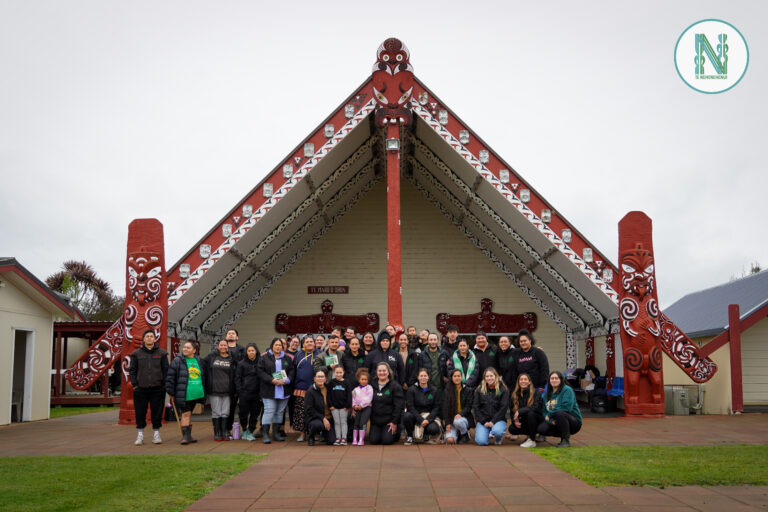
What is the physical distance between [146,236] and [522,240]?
7.17 meters

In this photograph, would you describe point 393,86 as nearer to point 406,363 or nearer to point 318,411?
point 406,363

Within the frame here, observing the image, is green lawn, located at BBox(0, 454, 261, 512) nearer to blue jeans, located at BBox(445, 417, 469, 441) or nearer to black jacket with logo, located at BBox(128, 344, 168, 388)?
black jacket with logo, located at BBox(128, 344, 168, 388)

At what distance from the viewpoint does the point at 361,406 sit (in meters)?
8.70

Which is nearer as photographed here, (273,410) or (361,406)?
(361,406)

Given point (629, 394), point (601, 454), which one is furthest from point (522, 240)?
point (601, 454)

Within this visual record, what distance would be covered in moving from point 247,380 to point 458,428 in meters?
2.88

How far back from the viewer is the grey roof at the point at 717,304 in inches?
535

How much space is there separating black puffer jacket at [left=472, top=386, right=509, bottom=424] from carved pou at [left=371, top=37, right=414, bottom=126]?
5609 mm

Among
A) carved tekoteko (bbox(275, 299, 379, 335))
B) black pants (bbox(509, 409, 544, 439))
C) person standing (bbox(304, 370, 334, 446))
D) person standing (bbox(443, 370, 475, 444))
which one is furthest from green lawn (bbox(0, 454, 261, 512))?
carved tekoteko (bbox(275, 299, 379, 335))

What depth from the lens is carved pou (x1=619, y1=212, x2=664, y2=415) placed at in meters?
11.4

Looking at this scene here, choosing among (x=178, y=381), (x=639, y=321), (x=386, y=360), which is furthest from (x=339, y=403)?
(x=639, y=321)

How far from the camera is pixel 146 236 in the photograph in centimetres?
1181

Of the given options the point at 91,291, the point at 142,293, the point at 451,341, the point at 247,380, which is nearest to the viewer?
the point at 247,380

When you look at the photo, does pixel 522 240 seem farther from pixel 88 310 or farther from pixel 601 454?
pixel 88 310
